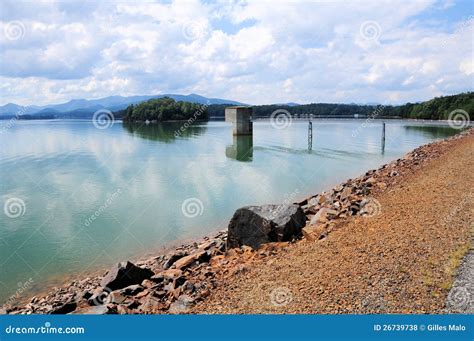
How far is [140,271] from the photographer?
9906 millimetres

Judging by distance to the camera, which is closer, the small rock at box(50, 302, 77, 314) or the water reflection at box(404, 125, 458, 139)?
the small rock at box(50, 302, 77, 314)

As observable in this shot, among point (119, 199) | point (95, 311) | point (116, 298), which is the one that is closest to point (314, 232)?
point (116, 298)

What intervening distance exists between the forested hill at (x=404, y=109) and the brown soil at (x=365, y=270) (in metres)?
91.8

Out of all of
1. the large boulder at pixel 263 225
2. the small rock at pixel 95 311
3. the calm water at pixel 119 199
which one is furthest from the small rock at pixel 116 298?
the calm water at pixel 119 199

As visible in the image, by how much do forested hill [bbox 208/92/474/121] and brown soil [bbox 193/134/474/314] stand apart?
301 feet

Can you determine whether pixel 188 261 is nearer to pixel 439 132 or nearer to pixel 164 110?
pixel 439 132

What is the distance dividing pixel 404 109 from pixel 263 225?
135 meters

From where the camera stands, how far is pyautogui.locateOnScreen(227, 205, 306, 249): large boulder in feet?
34.5

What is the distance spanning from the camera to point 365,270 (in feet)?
24.8

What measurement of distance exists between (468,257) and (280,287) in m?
3.59

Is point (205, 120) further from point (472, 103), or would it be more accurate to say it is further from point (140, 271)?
point (140, 271)

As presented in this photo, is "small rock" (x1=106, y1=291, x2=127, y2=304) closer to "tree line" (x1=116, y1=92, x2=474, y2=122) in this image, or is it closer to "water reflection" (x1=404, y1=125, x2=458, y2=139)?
"water reflection" (x1=404, y1=125, x2=458, y2=139)

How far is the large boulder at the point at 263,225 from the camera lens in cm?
1052

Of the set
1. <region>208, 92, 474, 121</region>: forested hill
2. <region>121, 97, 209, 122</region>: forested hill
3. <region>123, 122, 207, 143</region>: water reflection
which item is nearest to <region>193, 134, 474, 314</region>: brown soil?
<region>123, 122, 207, 143</region>: water reflection
